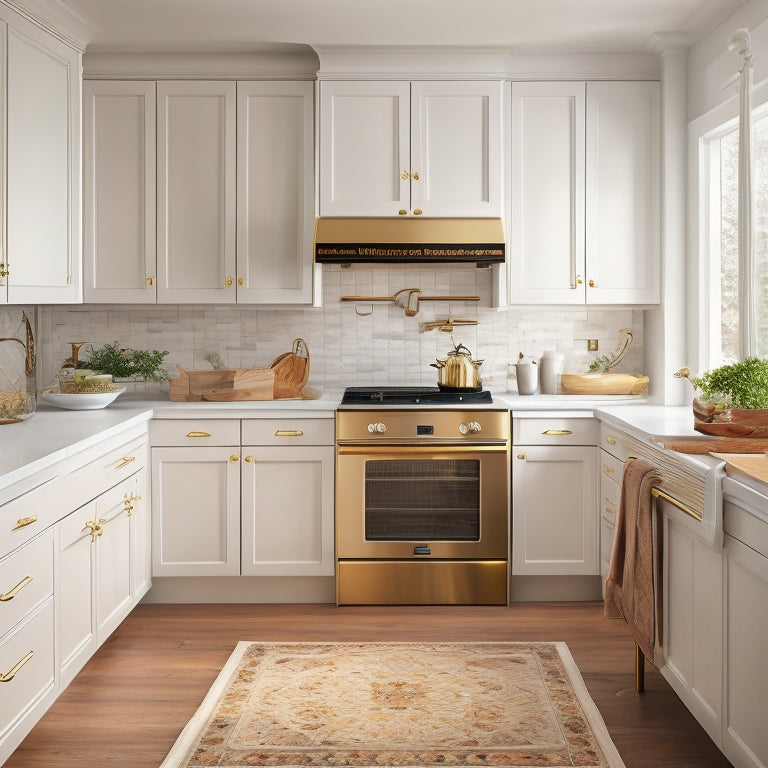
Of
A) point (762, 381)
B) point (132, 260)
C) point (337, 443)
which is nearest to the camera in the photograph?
point (762, 381)

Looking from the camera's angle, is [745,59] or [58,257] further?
[58,257]

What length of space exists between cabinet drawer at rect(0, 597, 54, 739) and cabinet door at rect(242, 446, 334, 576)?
130 centimetres

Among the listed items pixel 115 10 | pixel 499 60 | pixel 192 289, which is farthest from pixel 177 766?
pixel 499 60

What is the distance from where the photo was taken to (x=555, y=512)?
360 cm

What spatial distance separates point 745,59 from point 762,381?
3.98 feet

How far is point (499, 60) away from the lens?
3.71m

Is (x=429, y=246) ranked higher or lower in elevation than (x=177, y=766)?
higher

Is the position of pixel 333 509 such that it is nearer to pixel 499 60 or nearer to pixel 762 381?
pixel 762 381

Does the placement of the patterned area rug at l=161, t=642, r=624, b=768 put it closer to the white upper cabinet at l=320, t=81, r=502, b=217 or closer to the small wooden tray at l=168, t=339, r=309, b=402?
the small wooden tray at l=168, t=339, r=309, b=402

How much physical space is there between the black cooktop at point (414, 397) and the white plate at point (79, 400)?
1058mm

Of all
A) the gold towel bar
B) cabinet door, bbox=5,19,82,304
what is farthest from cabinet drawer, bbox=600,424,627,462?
cabinet door, bbox=5,19,82,304

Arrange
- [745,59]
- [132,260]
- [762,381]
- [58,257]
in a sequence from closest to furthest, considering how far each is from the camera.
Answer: [762,381], [745,59], [58,257], [132,260]

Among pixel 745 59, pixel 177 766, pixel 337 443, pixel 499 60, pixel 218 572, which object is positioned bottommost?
pixel 177 766

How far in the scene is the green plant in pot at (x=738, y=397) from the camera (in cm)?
248
